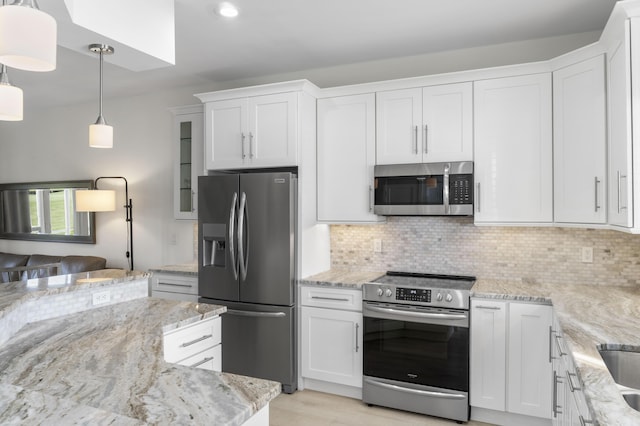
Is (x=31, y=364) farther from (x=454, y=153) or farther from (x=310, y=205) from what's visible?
(x=454, y=153)

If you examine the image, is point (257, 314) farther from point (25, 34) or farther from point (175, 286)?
point (25, 34)

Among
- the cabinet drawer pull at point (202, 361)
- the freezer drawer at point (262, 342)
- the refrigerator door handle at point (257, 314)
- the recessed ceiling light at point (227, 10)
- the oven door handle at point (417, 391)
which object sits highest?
the recessed ceiling light at point (227, 10)

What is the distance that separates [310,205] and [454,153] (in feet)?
3.90

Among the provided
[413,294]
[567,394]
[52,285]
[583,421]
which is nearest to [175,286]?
[52,285]

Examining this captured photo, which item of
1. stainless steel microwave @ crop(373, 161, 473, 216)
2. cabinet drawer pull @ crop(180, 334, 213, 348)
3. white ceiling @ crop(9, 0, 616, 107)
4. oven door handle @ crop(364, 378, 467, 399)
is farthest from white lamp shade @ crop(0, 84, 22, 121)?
oven door handle @ crop(364, 378, 467, 399)

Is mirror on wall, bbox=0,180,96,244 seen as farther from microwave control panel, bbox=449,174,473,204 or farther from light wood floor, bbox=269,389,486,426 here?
microwave control panel, bbox=449,174,473,204

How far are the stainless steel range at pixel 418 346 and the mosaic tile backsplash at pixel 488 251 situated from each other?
325mm

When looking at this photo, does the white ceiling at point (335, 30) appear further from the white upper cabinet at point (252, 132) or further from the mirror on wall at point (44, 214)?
the mirror on wall at point (44, 214)

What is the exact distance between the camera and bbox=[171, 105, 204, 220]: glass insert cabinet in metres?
4.19

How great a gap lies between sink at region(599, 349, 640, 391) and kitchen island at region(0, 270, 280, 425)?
134 cm

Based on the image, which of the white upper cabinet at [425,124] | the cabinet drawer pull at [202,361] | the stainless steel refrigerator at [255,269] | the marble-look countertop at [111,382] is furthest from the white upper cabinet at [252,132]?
the marble-look countertop at [111,382]

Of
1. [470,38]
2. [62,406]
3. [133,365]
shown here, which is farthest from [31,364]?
[470,38]

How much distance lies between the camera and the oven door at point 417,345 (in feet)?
9.69

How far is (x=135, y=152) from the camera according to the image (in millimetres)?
4992
